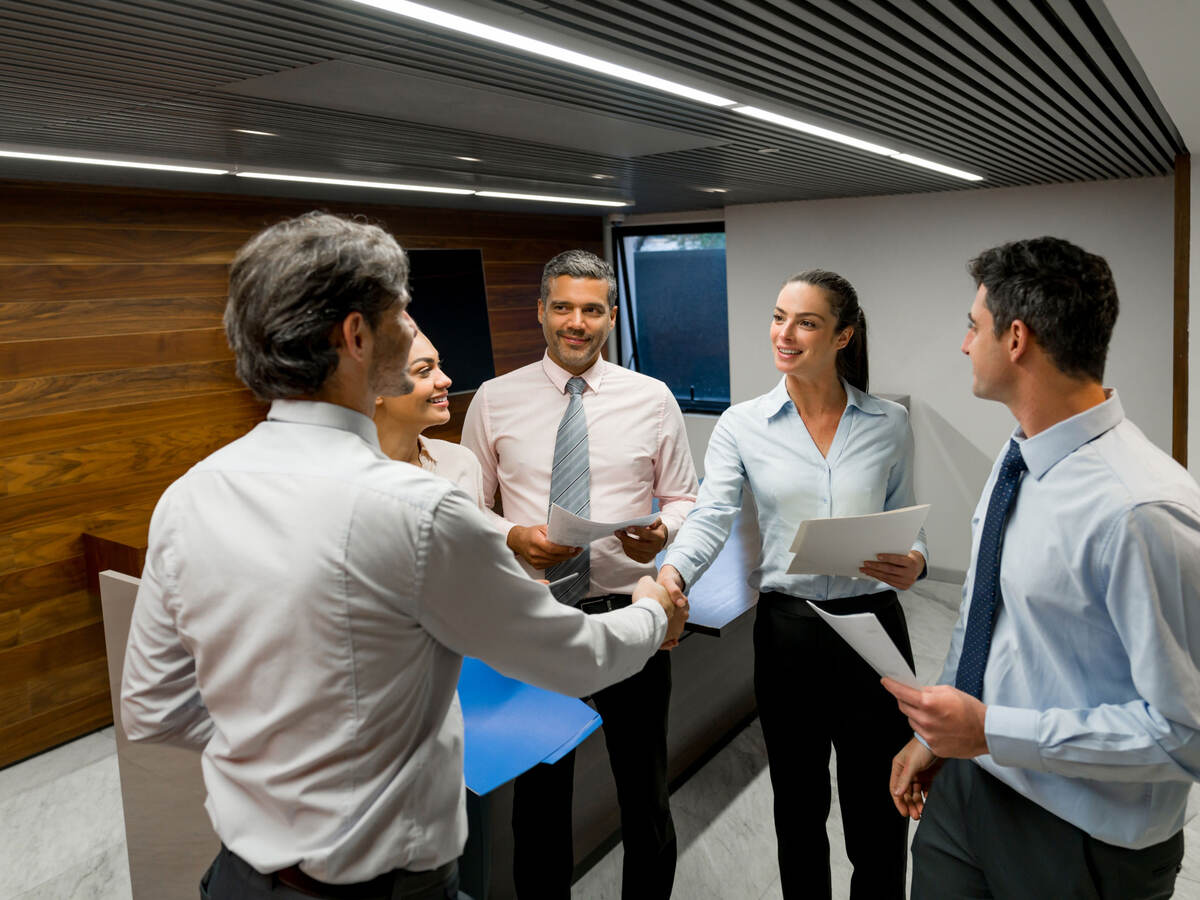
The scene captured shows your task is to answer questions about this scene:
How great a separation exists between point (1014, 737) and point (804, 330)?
115cm

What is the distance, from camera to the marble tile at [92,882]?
3.04 meters

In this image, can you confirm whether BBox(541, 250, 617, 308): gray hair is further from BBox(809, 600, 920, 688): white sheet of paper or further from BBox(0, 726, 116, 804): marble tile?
BBox(0, 726, 116, 804): marble tile

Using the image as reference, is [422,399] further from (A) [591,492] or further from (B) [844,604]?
(B) [844,604]

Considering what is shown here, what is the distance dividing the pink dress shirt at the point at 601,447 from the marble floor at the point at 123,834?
3.84ft

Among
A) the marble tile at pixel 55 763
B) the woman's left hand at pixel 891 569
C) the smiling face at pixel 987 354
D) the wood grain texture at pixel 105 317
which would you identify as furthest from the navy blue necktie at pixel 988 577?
the wood grain texture at pixel 105 317

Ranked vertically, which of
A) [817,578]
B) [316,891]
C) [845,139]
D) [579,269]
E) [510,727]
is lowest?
[510,727]

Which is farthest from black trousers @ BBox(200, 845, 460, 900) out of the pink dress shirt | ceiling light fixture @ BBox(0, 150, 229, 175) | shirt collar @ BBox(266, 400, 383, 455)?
ceiling light fixture @ BBox(0, 150, 229, 175)

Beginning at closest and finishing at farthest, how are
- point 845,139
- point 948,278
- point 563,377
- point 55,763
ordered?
point 563,377 → point 845,139 → point 55,763 → point 948,278

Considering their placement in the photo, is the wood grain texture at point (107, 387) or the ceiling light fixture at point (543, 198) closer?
the wood grain texture at point (107, 387)

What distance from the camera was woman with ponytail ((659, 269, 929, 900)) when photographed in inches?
86.4

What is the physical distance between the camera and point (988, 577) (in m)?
1.60

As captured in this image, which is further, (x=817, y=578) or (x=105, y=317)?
(x=105, y=317)

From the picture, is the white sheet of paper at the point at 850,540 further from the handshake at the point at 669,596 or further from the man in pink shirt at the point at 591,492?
the man in pink shirt at the point at 591,492

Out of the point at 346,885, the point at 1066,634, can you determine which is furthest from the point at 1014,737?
the point at 346,885
